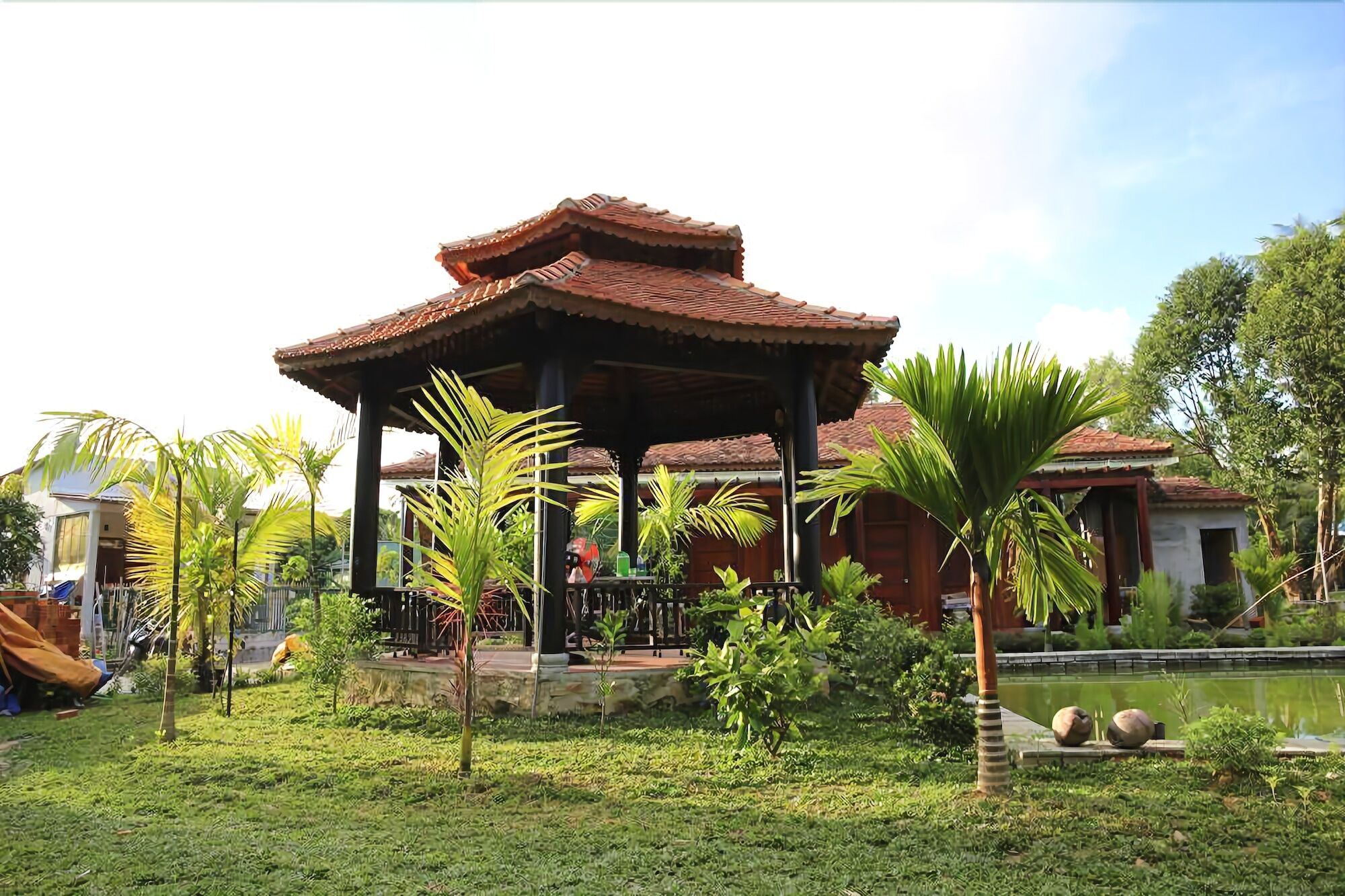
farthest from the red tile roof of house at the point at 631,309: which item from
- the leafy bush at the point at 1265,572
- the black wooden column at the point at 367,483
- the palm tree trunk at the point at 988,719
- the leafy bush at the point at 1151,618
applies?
the leafy bush at the point at 1265,572

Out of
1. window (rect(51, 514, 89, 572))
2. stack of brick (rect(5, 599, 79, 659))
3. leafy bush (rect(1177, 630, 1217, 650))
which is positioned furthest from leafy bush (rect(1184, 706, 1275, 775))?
window (rect(51, 514, 89, 572))

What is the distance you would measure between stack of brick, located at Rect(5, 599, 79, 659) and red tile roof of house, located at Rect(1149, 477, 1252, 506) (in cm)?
1944

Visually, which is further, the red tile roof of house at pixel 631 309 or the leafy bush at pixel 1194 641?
the leafy bush at pixel 1194 641

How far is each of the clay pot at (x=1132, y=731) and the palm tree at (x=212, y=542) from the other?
23.0 ft

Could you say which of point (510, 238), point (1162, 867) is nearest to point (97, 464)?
point (510, 238)

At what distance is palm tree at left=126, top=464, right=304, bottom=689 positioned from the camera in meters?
7.60

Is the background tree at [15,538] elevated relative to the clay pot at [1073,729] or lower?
elevated

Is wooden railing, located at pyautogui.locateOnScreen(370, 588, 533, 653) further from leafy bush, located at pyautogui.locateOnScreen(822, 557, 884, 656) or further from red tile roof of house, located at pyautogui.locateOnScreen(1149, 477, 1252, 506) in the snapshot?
red tile roof of house, located at pyautogui.locateOnScreen(1149, 477, 1252, 506)

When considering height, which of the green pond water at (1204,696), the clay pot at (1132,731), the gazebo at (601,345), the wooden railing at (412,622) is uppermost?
the gazebo at (601,345)

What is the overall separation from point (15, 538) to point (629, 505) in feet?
41.4

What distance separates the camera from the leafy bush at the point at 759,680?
530cm

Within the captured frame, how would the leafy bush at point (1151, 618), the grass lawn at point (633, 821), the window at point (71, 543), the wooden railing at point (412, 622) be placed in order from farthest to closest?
the window at point (71, 543) → the leafy bush at point (1151, 618) → the wooden railing at point (412, 622) → the grass lawn at point (633, 821)

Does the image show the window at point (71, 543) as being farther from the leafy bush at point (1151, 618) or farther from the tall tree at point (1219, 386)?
the tall tree at point (1219, 386)

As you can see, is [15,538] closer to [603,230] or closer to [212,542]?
[212,542]
